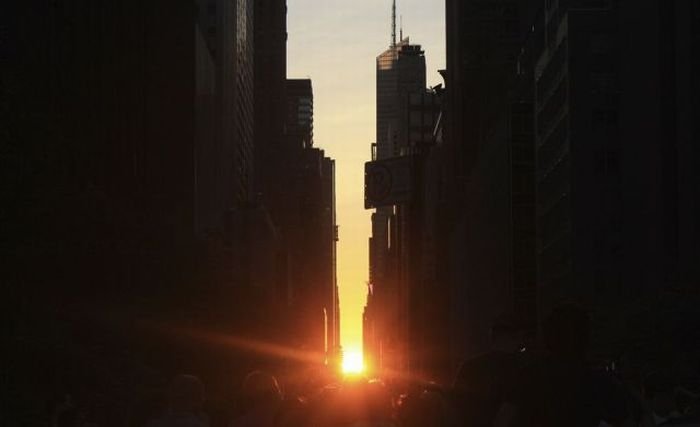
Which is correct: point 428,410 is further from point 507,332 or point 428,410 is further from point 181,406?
point 181,406

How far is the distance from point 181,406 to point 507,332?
12.2 ft

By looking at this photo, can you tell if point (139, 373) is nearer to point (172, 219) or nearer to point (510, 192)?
point (510, 192)

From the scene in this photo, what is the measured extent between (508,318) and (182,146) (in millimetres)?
159283

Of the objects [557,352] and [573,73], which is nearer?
[557,352]

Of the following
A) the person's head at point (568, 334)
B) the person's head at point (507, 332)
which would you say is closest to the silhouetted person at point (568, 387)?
the person's head at point (568, 334)

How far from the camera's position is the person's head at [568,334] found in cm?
1019

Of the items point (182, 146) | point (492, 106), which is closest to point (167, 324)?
point (182, 146)

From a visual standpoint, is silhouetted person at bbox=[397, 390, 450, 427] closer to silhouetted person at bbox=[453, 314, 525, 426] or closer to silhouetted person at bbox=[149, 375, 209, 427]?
silhouetted person at bbox=[453, 314, 525, 426]

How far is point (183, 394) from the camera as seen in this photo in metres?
12.3

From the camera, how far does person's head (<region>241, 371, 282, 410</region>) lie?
14.9 m

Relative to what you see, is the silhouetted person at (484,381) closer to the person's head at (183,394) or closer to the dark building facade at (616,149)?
the person's head at (183,394)

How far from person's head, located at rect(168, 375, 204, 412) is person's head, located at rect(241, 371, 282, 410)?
2.41m

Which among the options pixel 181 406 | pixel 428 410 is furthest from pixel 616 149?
pixel 181 406

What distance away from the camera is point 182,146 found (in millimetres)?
173500
